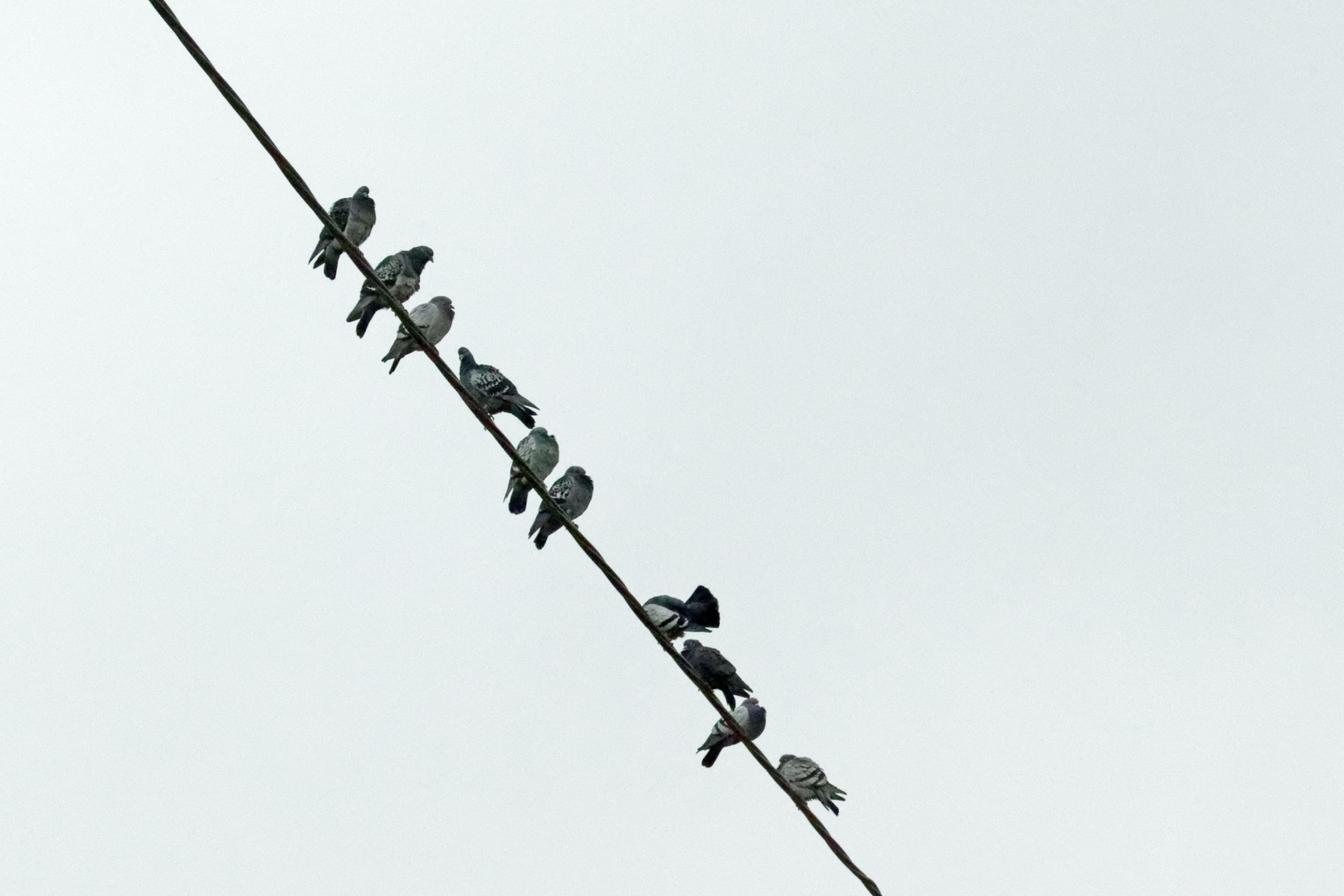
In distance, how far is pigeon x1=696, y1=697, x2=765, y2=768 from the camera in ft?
34.7

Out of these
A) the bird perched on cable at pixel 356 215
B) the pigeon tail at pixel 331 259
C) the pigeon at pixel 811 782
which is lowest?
the pigeon at pixel 811 782

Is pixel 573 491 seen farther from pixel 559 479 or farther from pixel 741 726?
pixel 741 726

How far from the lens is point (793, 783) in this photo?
10.7 metres

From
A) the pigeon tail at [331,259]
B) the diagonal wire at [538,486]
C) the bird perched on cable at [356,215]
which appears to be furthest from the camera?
the bird perched on cable at [356,215]

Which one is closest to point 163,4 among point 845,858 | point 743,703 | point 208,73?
point 208,73

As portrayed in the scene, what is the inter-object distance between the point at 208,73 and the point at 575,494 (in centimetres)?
605

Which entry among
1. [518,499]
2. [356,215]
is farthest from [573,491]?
[356,215]

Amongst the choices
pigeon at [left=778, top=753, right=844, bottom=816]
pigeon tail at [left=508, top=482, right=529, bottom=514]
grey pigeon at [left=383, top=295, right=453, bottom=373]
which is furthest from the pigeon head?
pigeon at [left=778, top=753, right=844, bottom=816]

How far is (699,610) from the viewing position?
33.6ft

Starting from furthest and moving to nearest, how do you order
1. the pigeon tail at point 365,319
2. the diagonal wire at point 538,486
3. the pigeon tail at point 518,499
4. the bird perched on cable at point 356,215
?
1. the bird perched on cable at point 356,215
2. the pigeon tail at point 365,319
3. the pigeon tail at point 518,499
4. the diagonal wire at point 538,486

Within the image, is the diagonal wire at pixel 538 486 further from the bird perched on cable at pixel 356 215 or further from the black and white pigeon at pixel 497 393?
the bird perched on cable at pixel 356 215

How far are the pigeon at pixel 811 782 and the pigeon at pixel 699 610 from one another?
1260 mm

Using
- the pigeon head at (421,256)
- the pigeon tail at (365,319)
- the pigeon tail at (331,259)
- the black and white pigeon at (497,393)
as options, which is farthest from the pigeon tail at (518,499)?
the pigeon head at (421,256)

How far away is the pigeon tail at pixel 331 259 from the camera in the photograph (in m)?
11.1
